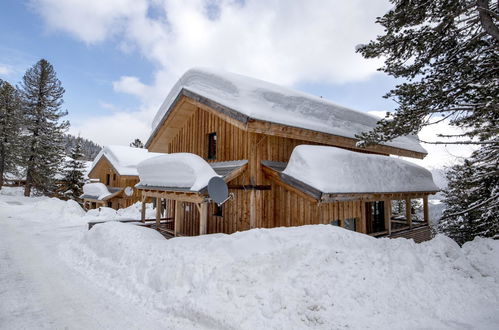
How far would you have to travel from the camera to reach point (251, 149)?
33.2ft

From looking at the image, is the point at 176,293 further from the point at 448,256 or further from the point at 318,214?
the point at 448,256

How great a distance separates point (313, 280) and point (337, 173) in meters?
5.00

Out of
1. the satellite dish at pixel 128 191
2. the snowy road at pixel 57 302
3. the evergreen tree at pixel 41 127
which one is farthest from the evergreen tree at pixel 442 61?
→ the evergreen tree at pixel 41 127

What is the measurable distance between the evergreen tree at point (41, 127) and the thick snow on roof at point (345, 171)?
32.0 meters

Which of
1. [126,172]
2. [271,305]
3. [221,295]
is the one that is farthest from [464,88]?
[126,172]

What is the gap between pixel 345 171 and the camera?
9.98 metres

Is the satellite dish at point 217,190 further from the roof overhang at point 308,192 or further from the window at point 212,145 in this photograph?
the window at point 212,145

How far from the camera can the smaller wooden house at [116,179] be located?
27859mm

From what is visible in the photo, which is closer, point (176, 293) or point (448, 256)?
point (176, 293)

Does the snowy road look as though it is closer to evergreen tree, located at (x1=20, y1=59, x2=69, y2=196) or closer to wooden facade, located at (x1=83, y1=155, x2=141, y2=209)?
wooden facade, located at (x1=83, y1=155, x2=141, y2=209)

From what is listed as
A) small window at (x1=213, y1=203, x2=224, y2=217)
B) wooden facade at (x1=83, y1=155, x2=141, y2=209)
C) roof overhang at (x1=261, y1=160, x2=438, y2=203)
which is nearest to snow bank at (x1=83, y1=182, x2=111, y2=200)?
wooden facade at (x1=83, y1=155, x2=141, y2=209)

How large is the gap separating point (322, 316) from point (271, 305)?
3.17ft

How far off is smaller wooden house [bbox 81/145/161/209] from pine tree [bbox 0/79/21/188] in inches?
345

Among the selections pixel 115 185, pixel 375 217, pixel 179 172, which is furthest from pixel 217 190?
pixel 115 185
